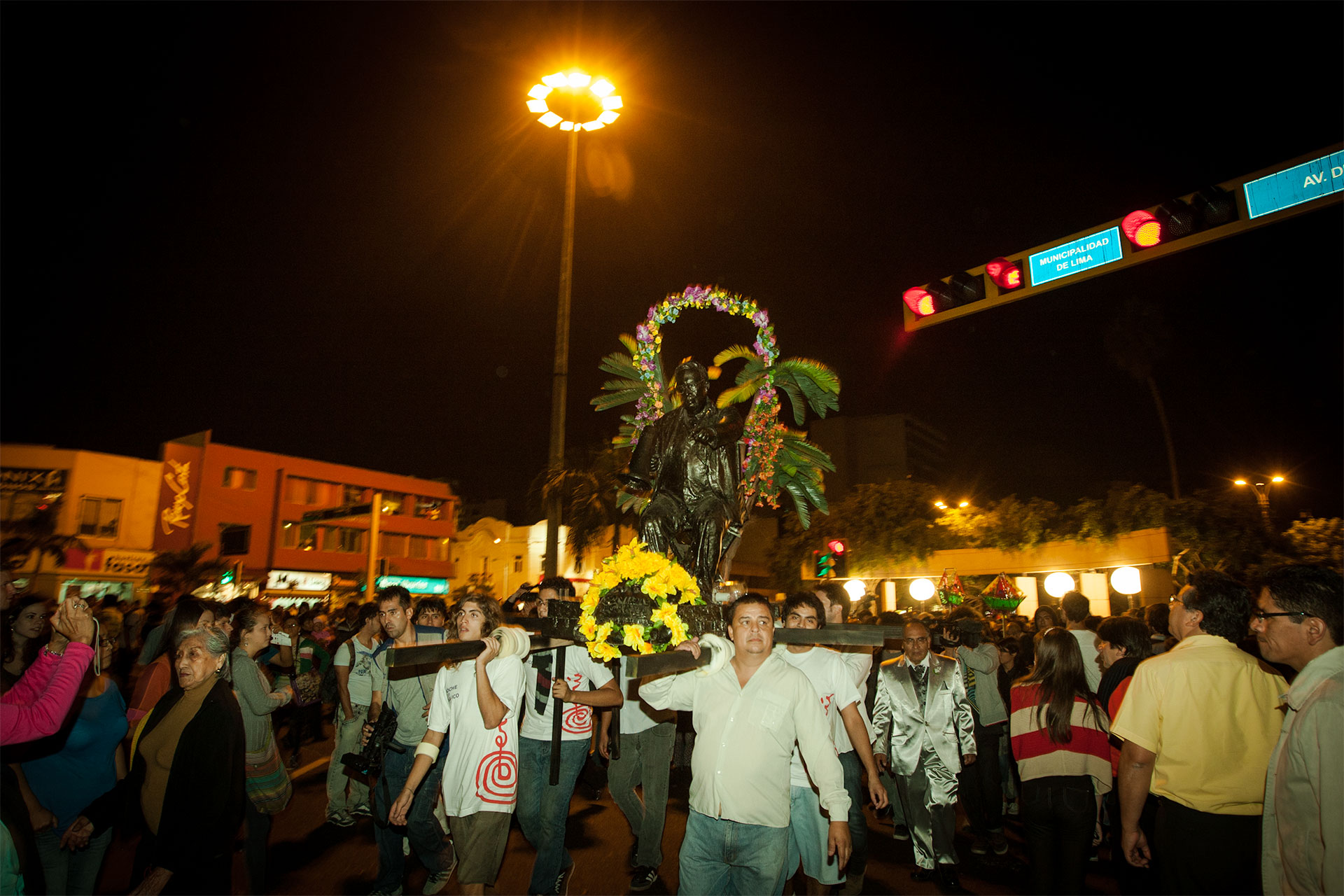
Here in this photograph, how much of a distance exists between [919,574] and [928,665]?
2035 cm

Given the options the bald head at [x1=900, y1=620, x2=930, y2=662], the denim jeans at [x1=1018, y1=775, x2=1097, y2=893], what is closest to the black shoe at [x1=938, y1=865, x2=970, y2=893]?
the denim jeans at [x1=1018, y1=775, x2=1097, y2=893]

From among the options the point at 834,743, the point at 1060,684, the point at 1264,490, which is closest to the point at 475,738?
the point at 834,743

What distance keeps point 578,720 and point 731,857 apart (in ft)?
8.23

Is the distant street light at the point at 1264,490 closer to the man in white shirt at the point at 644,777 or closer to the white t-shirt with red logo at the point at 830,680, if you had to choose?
the white t-shirt with red logo at the point at 830,680

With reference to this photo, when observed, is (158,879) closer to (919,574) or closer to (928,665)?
(928,665)

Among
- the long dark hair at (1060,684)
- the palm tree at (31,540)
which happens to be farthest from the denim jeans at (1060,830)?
the palm tree at (31,540)

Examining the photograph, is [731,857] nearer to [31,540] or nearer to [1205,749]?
[1205,749]

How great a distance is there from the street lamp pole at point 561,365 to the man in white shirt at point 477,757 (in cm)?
724

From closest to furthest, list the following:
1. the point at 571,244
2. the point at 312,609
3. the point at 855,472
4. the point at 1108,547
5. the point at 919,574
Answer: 1. the point at 571,244
2. the point at 312,609
3. the point at 1108,547
4. the point at 919,574
5. the point at 855,472

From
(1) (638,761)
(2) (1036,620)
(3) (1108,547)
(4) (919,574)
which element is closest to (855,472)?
(4) (919,574)

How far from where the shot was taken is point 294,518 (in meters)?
43.2

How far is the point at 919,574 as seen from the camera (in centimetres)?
2575

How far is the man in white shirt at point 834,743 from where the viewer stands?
16.0 ft

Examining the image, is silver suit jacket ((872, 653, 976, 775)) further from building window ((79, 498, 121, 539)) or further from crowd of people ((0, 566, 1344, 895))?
building window ((79, 498, 121, 539))
